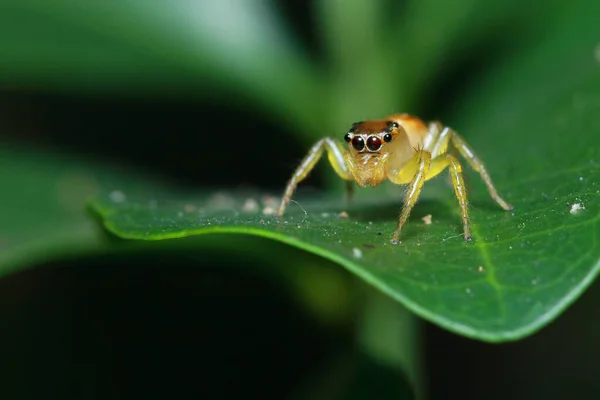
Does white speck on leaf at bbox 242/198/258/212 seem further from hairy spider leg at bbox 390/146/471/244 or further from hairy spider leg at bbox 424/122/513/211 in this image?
hairy spider leg at bbox 424/122/513/211

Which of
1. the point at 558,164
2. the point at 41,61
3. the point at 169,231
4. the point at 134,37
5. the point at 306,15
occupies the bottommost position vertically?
the point at 169,231

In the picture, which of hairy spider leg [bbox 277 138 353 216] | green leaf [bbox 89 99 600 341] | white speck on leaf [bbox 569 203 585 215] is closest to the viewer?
green leaf [bbox 89 99 600 341]

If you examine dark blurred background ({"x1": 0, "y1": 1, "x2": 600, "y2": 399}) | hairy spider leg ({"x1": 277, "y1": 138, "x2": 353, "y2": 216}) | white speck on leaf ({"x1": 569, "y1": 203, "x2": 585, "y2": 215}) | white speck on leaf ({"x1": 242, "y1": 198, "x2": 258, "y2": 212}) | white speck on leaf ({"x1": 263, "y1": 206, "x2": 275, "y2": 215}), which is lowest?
dark blurred background ({"x1": 0, "y1": 1, "x2": 600, "y2": 399})

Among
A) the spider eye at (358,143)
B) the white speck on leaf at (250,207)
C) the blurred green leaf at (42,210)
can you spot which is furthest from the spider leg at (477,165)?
the blurred green leaf at (42,210)

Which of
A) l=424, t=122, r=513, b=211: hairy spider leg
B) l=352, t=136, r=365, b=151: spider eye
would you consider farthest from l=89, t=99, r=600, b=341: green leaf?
l=352, t=136, r=365, b=151: spider eye

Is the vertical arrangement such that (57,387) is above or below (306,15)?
below

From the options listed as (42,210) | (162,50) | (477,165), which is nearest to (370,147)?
(477,165)

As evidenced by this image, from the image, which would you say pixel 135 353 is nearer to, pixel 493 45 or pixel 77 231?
pixel 77 231

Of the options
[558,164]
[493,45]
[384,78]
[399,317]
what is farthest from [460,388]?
[493,45]
